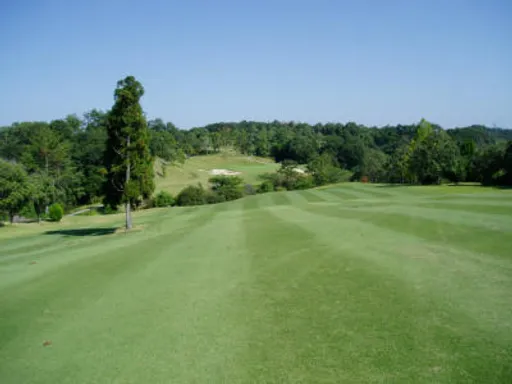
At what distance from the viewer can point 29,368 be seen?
20.3 ft

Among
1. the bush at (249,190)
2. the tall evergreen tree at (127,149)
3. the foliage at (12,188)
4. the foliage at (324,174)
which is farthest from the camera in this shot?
the foliage at (324,174)

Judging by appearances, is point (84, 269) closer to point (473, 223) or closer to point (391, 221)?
point (391, 221)

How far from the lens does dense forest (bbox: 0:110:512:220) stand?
46.4 m

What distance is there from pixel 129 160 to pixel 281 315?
843 inches

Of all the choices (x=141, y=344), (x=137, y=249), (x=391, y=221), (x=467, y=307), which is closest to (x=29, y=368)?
(x=141, y=344)

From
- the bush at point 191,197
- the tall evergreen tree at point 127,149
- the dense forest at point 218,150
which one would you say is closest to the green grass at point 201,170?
the dense forest at point 218,150

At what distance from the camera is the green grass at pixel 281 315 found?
534cm

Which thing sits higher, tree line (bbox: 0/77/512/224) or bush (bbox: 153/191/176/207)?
tree line (bbox: 0/77/512/224)

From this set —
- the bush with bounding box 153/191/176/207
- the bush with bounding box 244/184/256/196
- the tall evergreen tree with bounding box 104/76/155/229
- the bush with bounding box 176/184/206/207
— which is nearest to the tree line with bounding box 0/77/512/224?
the tall evergreen tree with bounding box 104/76/155/229

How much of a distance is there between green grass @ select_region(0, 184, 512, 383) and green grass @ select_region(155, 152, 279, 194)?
224 feet

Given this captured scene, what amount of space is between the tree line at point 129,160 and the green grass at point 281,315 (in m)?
14.1

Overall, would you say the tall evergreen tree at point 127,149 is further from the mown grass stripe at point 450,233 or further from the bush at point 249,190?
the bush at point 249,190

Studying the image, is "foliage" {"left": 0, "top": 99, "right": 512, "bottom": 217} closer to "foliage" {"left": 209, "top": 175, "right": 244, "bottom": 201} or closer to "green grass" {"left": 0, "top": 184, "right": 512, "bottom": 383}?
"foliage" {"left": 209, "top": 175, "right": 244, "bottom": 201}

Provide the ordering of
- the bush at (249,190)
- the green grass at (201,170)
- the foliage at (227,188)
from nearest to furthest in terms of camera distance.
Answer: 1. the foliage at (227,188)
2. the bush at (249,190)
3. the green grass at (201,170)
